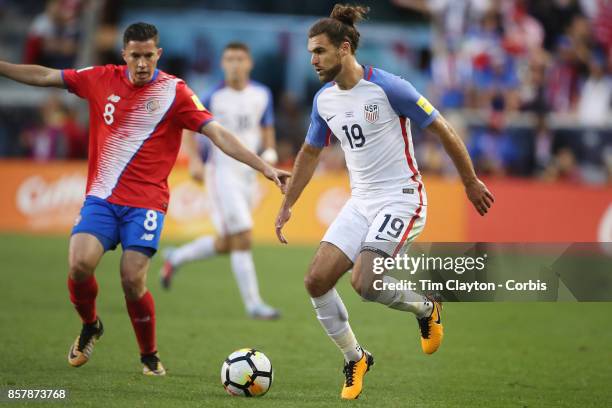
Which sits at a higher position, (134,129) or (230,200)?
(134,129)

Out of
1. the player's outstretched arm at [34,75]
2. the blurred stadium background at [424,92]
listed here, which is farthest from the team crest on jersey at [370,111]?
the blurred stadium background at [424,92]

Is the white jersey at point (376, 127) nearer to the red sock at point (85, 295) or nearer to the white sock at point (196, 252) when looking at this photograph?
the red sock at point (85, 295)

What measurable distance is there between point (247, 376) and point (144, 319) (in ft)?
3.52

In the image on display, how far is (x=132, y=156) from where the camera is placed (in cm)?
749

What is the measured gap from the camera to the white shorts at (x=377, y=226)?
7.02 metres

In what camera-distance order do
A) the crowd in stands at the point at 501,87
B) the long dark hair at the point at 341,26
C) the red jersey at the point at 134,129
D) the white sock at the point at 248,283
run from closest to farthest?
the long dark hair at the point at 341,26 < the red jersey at the point at 134,129 < the white sock at the point at 248,283 < the crowd in stands at the point at 501,87

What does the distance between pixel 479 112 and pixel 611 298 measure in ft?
45.7

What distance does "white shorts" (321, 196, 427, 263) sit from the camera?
23.0 feet

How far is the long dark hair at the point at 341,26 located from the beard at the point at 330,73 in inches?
6.0

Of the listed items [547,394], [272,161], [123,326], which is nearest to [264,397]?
[547,394]

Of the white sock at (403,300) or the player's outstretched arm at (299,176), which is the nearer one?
the white sock at (403,300)

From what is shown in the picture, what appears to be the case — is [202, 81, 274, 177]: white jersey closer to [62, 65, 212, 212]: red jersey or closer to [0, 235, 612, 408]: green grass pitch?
[0, 235, 612, 408]: green grass pitch

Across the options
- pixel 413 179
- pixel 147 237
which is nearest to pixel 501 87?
pixel 413 179

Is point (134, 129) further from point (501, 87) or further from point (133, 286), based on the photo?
point (501, 87)
